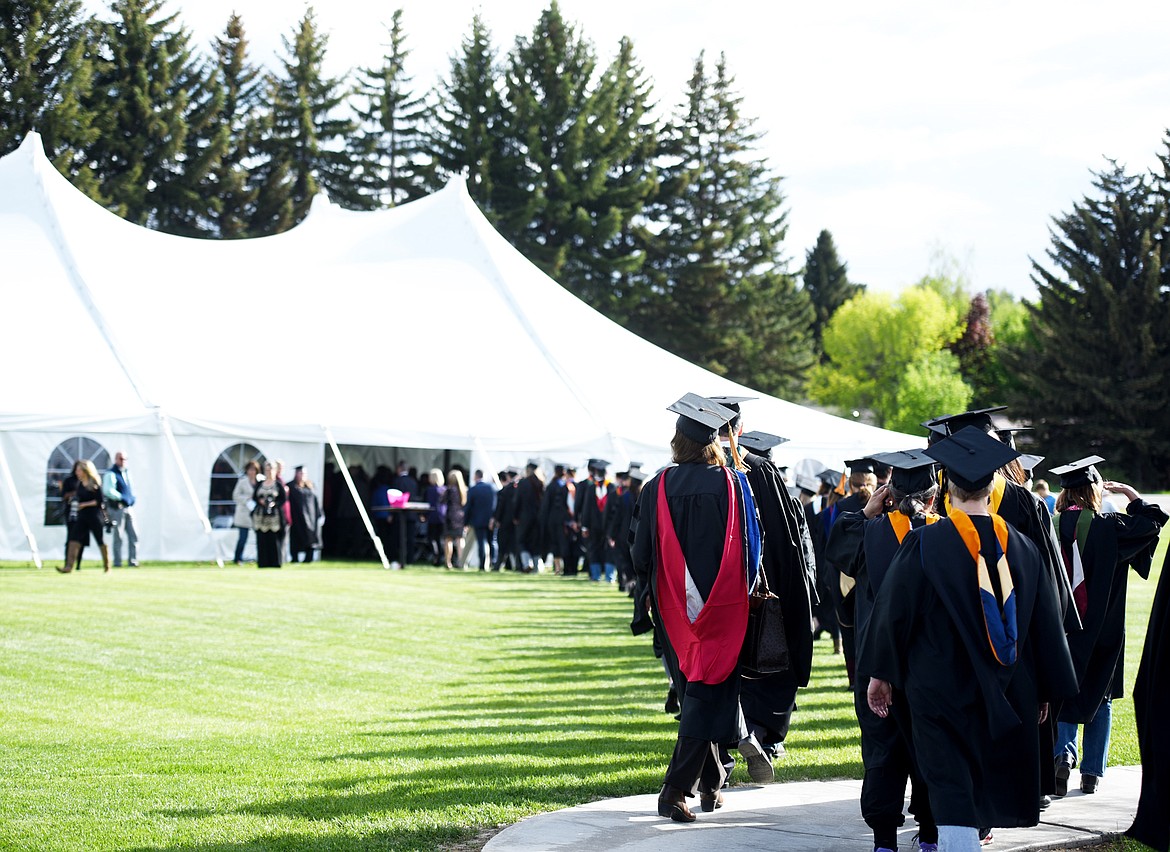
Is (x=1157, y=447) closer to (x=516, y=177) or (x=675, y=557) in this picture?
(x=516, y=177)

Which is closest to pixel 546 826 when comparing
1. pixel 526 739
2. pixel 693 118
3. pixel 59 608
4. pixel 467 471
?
pixel 526 739

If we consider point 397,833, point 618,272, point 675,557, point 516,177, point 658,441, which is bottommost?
point 397,833

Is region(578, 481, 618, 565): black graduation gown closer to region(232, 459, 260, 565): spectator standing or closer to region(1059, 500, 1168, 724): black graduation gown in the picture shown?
region(232, 459, 260, 565): spectator standing

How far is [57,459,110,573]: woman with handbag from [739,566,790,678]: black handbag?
14.3 meters

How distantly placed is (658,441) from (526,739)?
53.3 ft

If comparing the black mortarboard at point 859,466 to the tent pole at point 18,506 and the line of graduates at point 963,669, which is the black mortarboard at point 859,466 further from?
the tent pole at point 18,506

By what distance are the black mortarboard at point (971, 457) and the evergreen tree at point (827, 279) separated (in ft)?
262

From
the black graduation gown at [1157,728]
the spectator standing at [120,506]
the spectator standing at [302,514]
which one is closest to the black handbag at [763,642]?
the black graduation gown at [1157,728]

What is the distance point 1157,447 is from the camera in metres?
44.9

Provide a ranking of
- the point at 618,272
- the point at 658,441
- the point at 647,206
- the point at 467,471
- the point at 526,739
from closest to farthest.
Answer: the point at 526,739, the point at 658,441, the point at 467,471, the point at 618,272, the point at 647,206

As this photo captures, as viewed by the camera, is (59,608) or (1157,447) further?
(1157,447)

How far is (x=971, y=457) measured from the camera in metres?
4.91

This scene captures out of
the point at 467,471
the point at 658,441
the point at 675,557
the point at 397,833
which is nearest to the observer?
the point at 397,833

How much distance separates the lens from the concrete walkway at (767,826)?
5.45 metres
